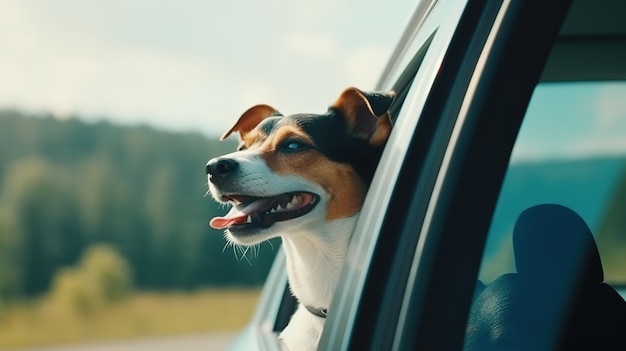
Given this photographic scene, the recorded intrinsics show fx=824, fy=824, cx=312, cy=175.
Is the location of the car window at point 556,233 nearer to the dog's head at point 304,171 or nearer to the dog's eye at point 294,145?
the dog's head at point 304,171

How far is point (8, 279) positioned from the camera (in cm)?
1113

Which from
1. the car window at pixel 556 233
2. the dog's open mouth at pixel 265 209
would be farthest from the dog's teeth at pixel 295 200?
the car window at pixel 556 233

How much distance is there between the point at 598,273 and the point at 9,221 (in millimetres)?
10615

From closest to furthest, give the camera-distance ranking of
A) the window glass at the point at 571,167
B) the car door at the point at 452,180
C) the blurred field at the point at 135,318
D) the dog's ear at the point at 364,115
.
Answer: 1. the car door at the point at 452,180
2. the window glass at the point at 571,167
3. the dog's ear at the point at 364,115
4. the blurred field at the point at 135,318

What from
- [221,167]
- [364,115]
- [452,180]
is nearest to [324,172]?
[364,115]

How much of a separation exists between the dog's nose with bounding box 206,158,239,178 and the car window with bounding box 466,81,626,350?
982mm

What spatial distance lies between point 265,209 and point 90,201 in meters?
9.49

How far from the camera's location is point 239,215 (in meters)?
2.26

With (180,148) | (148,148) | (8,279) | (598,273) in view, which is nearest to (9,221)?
(8,279)

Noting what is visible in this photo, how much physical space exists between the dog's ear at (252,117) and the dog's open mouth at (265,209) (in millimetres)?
363

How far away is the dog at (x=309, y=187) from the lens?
2225 mm

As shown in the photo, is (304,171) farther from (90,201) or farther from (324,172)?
(90,201)

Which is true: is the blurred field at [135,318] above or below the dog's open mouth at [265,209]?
above

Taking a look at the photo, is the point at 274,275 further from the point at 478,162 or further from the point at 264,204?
the point at 478,162
